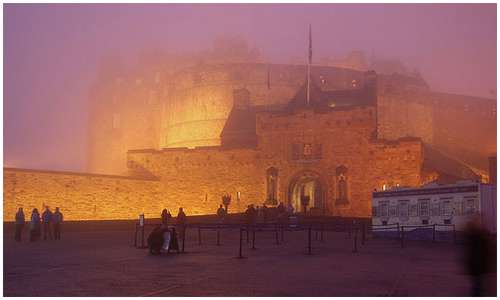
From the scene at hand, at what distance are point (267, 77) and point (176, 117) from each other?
332 inches

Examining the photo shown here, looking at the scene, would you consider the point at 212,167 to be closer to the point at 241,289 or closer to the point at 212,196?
the point at 212,196

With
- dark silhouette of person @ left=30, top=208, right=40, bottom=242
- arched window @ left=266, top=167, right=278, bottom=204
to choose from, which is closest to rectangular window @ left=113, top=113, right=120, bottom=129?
arched window @ left=266, top=167, right=278, bottom=204

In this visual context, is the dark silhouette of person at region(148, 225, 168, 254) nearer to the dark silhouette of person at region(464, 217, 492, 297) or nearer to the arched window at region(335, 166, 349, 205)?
the dark silhouette of person at region(464, 217, 492, 297)

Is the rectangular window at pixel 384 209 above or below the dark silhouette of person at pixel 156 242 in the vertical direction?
above

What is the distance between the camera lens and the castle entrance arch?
40125mm

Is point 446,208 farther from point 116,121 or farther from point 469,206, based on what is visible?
point 116,121

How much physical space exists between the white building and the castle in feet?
44.7

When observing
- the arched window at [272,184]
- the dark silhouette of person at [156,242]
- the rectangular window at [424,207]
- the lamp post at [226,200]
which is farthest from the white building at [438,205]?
the arched window at [272,184]

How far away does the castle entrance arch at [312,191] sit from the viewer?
40.1 meters

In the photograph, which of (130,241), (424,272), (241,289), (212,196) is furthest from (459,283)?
(212,196)

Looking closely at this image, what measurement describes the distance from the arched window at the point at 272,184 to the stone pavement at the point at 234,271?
21.7 metres

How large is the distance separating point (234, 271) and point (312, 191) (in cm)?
3011

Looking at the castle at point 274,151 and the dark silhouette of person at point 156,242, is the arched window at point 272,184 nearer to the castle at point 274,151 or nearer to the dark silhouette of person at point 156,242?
the castle at point 274,151

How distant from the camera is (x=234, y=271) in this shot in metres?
12.4
